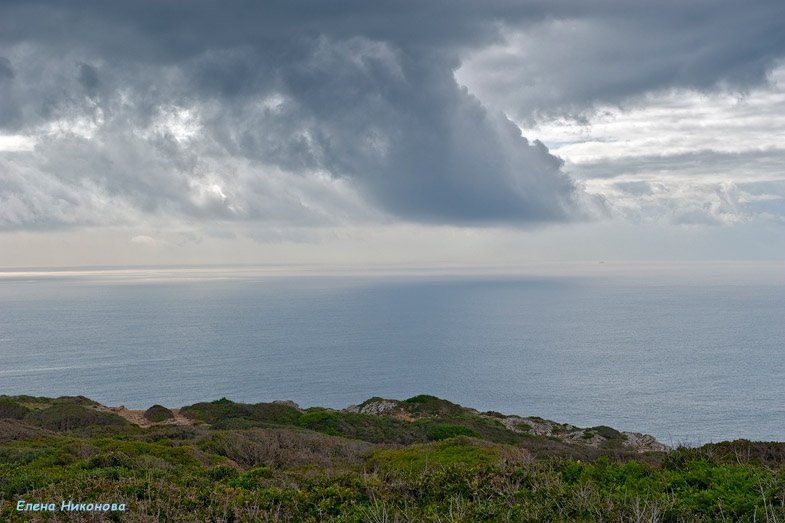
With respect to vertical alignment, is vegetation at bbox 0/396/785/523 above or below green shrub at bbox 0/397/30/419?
above

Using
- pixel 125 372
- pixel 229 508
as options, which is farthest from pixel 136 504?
pixel 125 372

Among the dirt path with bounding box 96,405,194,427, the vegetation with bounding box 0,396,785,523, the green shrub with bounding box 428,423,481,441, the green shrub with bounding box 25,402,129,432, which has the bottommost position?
the green shrub with bounding box 428,423,481,441

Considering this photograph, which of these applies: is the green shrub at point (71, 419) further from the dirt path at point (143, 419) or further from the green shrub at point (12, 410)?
the dirt path at point (143, 419)

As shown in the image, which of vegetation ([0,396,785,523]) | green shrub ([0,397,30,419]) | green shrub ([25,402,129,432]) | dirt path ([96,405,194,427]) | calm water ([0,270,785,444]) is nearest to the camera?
vegetation ([0,396,785,523])

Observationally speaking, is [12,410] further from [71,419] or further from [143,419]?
[143,419]

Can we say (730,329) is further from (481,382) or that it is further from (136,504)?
(136,504)

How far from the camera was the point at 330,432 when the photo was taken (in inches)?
1718

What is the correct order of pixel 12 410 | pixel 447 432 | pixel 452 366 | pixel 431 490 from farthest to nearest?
pixel 452 366 < pixel 12 410 < pixel 447 432 < pixel 431 490

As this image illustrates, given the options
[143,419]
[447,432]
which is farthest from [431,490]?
[143,419]

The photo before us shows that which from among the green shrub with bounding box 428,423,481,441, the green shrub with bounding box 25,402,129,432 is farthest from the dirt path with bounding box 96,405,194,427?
the green shrub with bounding box 428,423,481,441

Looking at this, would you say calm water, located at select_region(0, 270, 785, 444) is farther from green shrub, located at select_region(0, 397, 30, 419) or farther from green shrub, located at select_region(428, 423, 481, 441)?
green shrub, located at select_region(0, 397, 30, 419)

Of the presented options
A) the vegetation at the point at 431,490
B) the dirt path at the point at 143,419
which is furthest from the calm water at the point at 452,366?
the vegetation at the point at 431,490

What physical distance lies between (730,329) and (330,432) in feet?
472

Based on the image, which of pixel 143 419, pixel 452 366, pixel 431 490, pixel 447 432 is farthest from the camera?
pixel 452 366
